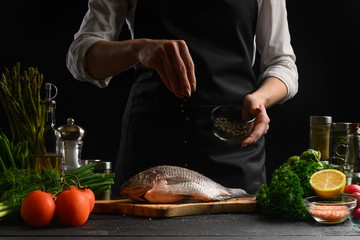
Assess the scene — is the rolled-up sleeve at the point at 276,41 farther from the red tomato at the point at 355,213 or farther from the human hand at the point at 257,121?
the red tomato at the point at 355,213

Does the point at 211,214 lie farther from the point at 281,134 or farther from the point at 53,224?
the point at 281,134

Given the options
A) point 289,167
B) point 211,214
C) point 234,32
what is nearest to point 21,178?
point 211,214

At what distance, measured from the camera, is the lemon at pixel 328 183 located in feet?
Answer: 5.46

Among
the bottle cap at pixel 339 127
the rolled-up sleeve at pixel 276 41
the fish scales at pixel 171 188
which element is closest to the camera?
the fish scales at pixel 171 188

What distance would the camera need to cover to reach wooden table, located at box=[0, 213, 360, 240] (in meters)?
1.39

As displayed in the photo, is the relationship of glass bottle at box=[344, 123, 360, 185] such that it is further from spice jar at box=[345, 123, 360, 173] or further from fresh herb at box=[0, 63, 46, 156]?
fresh herb at box=[0, 63, 46, 156]

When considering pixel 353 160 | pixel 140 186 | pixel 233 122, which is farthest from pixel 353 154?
pixel 140 186

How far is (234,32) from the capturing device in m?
2.32

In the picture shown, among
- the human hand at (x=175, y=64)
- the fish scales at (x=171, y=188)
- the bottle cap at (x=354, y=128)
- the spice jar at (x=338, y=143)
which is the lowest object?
the fish scales at (x=171, y=188)

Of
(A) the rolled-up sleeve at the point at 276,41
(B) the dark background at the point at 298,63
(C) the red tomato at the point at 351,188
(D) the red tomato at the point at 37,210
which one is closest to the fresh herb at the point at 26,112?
(D) the red tomato at the point at 37,210

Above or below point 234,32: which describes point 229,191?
below

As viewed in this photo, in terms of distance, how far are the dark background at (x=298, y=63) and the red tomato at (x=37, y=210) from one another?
A: 2.47m

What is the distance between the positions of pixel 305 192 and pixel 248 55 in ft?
2.82

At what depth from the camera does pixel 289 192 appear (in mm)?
1619
